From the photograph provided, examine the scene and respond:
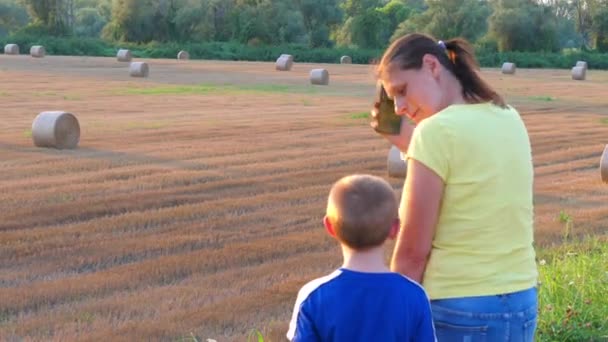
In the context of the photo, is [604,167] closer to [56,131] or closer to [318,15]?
[56,131]

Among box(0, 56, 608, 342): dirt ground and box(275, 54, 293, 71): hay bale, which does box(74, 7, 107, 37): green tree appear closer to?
box(275, 54, 293, 71): hay bale

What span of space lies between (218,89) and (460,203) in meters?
27.7

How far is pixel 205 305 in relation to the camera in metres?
7.33

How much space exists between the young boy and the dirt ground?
3438 mm

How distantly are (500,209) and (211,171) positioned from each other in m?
10.1

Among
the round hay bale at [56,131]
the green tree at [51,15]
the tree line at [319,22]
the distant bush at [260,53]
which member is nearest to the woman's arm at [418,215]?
the round hay bale at [56,131]

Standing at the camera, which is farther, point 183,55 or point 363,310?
point 183,55

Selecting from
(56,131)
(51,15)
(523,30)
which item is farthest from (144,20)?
(56,131)

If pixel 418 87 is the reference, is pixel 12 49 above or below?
below

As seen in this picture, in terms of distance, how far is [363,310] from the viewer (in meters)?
3.20

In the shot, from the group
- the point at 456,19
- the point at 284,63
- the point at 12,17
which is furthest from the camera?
the point at 12,17

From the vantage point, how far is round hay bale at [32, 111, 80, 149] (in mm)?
15805

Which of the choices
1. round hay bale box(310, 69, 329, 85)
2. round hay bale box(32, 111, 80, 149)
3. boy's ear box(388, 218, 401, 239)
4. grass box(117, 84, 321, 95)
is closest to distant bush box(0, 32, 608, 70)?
round hay bale box(310, 69, 329, 85)

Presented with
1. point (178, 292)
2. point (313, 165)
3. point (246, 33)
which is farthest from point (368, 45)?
point (178, 292)
